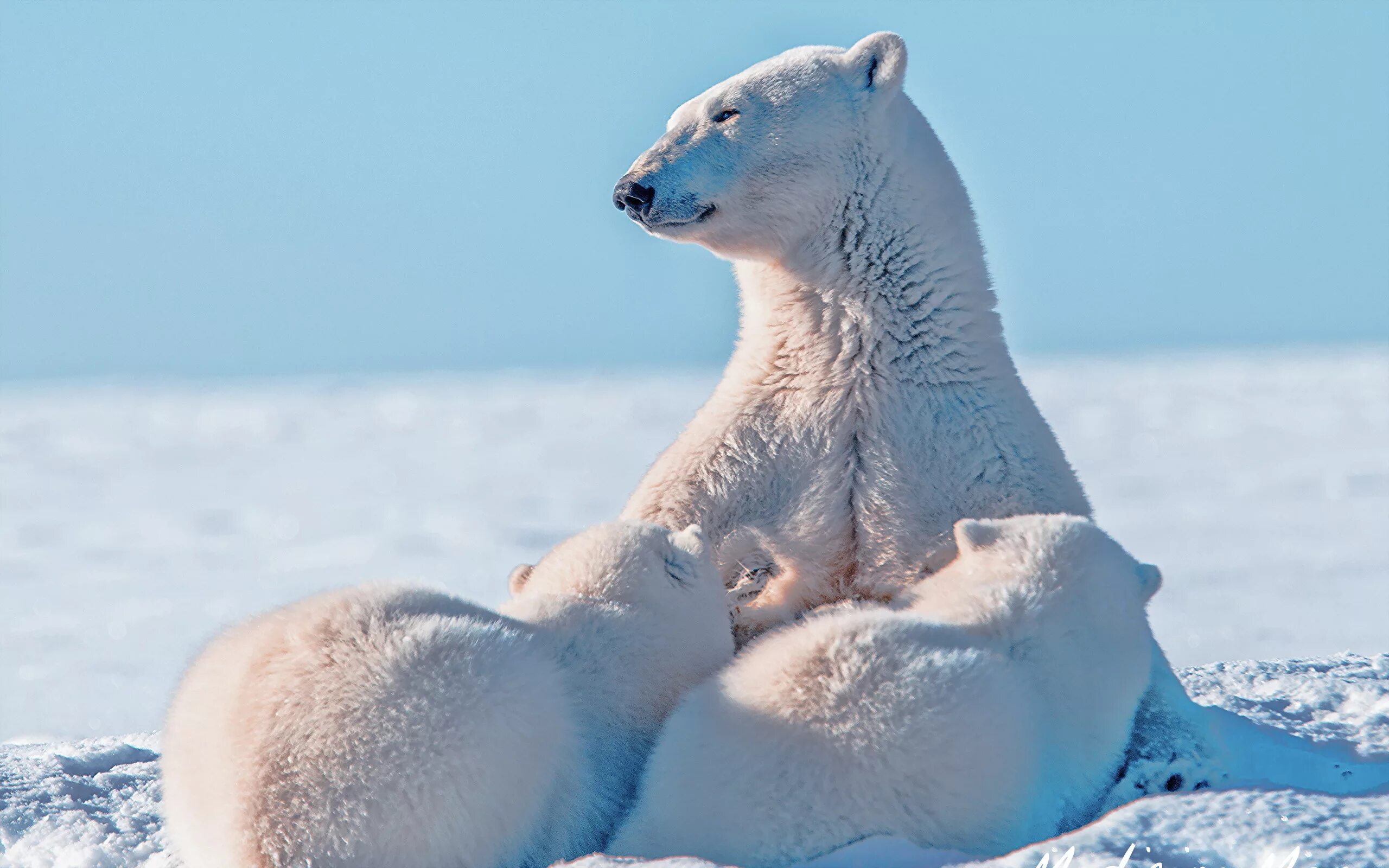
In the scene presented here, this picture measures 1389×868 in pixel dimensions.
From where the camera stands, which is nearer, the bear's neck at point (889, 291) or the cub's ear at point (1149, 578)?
the cub's ear at point (1149, 578)

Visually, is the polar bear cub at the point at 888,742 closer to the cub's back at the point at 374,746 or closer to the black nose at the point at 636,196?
the cub's back at the point at 374,746

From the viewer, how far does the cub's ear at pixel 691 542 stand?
3244mm

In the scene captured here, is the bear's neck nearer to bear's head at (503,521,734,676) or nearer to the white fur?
the white fur

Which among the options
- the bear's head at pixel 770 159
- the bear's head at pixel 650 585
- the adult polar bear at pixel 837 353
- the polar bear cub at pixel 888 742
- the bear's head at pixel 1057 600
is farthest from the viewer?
the bear's head at pixel 770 159

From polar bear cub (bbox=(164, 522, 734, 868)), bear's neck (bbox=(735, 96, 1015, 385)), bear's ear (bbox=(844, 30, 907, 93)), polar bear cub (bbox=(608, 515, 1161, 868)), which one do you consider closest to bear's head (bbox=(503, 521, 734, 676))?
polar bear cub (bbox=(164, 522, 734, 868))

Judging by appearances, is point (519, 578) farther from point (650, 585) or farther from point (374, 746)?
point (374, 746)

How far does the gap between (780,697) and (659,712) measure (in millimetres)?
401

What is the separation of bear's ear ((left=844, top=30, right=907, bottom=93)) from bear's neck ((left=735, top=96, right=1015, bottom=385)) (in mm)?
89

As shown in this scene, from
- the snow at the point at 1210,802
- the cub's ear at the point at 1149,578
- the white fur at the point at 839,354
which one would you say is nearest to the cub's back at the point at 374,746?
the snow at the point at 1210,802

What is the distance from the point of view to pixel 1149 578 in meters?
3.22

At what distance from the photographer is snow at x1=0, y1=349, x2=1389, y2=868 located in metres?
3.46

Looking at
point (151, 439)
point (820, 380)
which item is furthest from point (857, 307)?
point (151, 439)

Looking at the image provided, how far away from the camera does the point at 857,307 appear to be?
3.74 metres

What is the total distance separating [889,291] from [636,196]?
2.42ft
